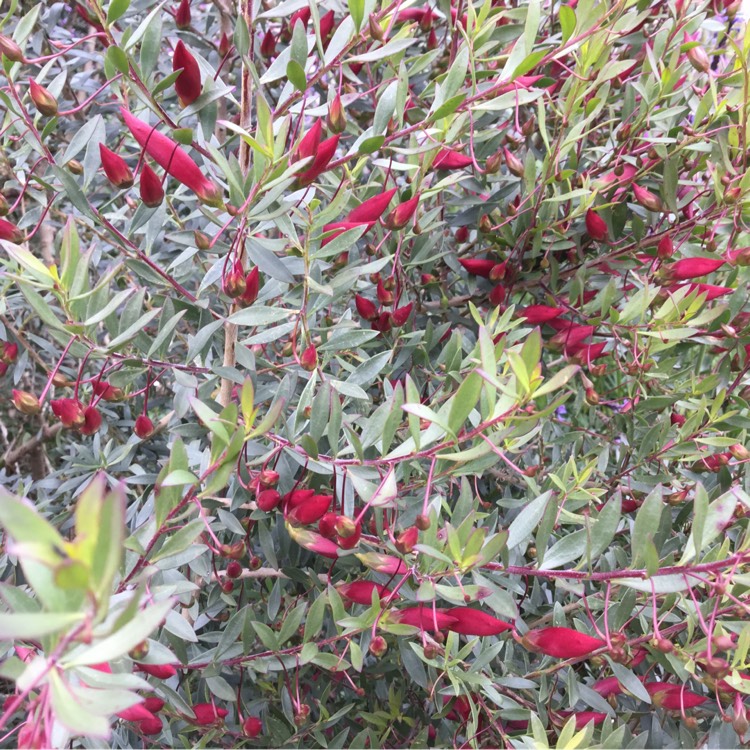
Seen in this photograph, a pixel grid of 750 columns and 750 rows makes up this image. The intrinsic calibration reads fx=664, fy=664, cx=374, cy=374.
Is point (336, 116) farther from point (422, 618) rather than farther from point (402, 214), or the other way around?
point (422, 618)

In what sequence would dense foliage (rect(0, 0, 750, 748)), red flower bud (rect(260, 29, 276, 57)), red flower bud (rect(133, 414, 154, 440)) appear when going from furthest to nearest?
red flower bud (rect(260, 29, 276, 57)) → red flower bud (rect(133, 414, 154, 440)) → dense foliage (rect(0, 0, 750, 748))

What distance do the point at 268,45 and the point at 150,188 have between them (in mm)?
483

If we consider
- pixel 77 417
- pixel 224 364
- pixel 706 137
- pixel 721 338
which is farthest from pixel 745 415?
pixel 77 417

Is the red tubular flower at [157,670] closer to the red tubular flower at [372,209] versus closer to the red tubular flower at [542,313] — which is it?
the red tubular flower at [372,209]


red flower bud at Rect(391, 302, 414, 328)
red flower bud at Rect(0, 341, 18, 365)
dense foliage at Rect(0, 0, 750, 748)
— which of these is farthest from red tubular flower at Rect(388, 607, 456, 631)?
red flower bud at Rect(0, 341, 18, 365)

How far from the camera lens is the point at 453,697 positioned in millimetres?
724

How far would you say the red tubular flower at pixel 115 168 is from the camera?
60 cm

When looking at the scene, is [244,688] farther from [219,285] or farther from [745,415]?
[745,415]

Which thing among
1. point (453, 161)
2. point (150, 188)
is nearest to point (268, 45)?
point (453, 161)

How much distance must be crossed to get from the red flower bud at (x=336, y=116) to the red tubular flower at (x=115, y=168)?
193mm

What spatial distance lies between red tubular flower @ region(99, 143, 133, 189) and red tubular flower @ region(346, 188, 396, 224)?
8.8 inches

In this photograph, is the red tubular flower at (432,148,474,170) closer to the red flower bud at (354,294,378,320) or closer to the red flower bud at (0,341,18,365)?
the red flower bud at (354,294,378,320)

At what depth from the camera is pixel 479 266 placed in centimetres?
92

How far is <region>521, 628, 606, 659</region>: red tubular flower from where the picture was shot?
0.59 meters
